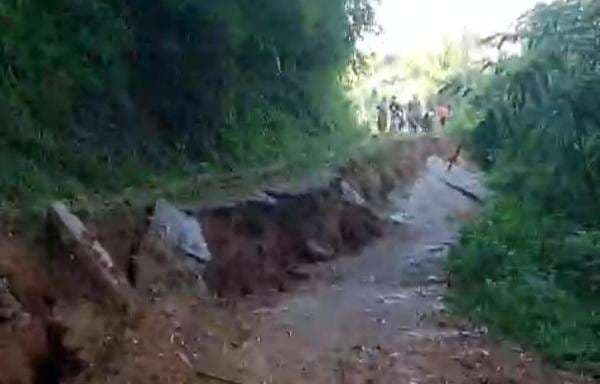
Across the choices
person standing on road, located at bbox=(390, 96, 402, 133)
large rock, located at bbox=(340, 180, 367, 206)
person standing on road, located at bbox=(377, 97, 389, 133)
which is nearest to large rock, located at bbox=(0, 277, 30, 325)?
large rock, located at bbox=(340, 180, 367, 206)

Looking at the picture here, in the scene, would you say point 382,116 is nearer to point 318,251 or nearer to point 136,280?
point 318,251

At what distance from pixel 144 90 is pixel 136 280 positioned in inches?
157

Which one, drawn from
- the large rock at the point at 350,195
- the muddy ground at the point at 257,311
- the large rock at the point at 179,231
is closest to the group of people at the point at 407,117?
the large rock at the point at 350,195

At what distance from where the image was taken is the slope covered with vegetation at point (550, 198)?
7.18 meters

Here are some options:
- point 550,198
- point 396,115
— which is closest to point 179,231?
point 550,198

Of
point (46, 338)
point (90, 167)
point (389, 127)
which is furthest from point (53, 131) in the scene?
point (389, 127)

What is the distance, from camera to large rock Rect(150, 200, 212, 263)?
319 inches

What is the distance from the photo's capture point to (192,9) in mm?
10742

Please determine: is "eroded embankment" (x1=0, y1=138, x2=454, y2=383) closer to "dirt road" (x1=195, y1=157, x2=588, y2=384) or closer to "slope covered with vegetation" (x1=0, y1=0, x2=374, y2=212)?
"dirt road" (x1=195, y1=157, x2=588, y2=384)

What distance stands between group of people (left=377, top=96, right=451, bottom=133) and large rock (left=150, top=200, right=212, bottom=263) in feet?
50.5

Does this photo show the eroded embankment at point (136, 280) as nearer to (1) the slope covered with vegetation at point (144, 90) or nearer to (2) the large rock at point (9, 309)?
(2) the large rock at point (9, 309)

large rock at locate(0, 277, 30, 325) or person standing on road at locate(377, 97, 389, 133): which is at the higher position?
person standing on road at locate(377, 97, 389, 133)

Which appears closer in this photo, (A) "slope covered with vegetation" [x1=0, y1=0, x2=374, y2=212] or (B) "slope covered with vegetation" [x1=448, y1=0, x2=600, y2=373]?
(B) "slope covered with vegetation" [x1=448, y1=0, x2=600, y2=373]

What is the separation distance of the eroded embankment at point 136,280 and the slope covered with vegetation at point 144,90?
2.84ft
